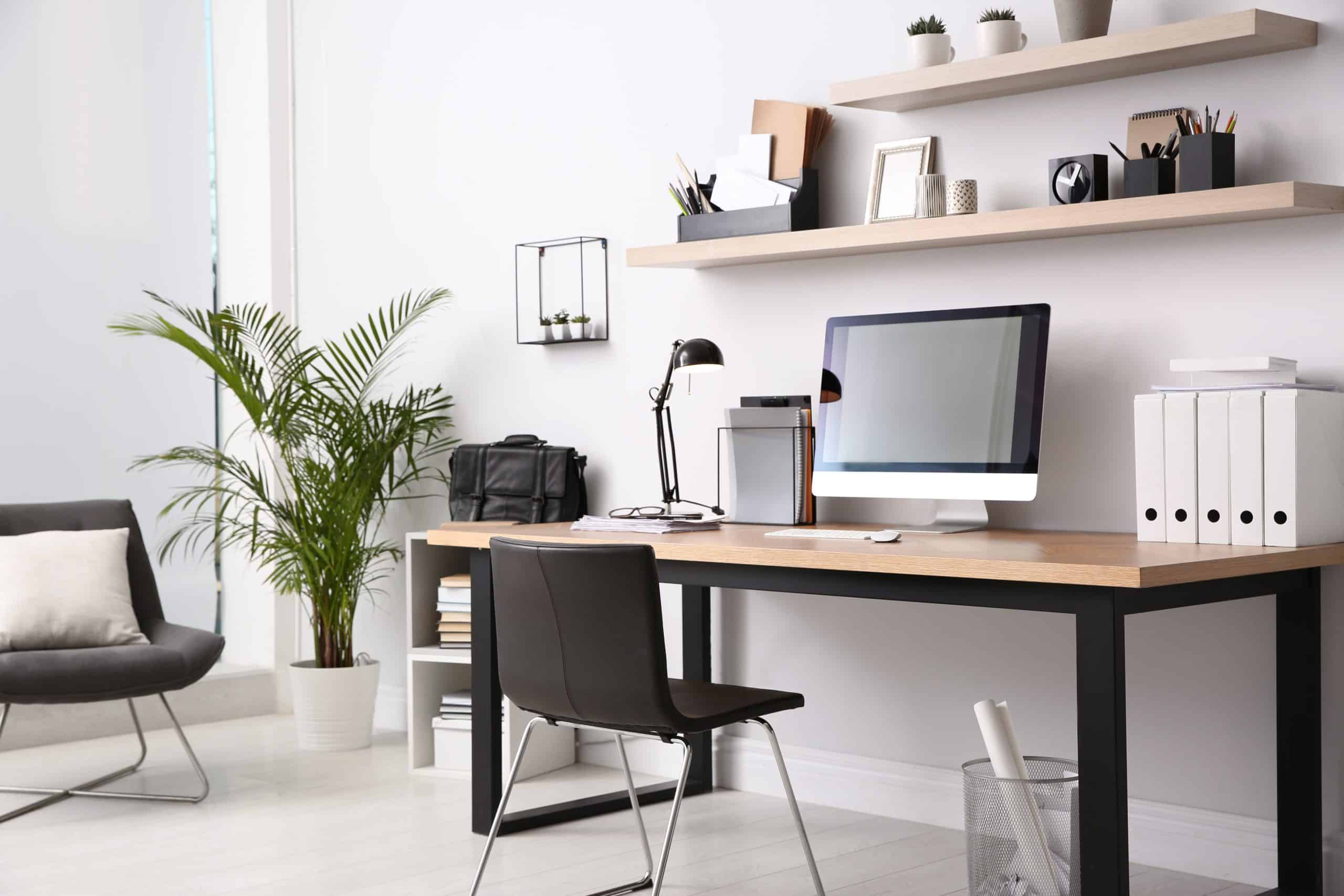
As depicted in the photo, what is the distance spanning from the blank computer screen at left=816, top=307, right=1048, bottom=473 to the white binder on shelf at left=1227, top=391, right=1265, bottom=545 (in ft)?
1.41

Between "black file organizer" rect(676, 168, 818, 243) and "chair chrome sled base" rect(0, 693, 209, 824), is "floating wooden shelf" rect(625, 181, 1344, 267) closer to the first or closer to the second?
"black file organizer" rect(676, 168, 818, 243)

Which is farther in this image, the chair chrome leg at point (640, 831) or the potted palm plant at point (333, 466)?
the potted palm plant at point (333, 466)

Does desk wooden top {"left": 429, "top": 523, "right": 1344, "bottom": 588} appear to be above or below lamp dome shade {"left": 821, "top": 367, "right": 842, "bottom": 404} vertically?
below

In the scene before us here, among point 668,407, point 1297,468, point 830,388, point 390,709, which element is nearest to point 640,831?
point 830,388

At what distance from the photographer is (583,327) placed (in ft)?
13.5

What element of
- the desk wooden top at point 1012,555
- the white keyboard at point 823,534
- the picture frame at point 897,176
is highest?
the picture frame at point 897,176

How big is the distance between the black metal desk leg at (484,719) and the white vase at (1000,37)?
1.58 metres

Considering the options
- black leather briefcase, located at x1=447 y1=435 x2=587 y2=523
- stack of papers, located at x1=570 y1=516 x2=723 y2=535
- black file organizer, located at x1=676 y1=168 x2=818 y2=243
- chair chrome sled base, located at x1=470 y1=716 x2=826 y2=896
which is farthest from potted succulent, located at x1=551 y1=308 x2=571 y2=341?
chair chrome sled base, located at x1=470 y1=716 x2=826 y2=896

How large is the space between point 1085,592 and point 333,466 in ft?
9.72

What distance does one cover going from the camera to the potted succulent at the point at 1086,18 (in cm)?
298

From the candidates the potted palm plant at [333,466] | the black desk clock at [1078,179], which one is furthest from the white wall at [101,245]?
the black desk clock at [1078,179]

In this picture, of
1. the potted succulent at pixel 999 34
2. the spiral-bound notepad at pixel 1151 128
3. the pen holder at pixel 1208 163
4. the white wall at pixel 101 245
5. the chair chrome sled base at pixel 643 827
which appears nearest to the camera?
the chair chrome sled base at pixel 643 827

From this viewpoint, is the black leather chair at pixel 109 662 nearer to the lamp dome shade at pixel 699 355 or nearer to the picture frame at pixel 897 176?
the lamp dome shade at pixel 699 355

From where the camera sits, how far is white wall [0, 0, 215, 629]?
4.71 meters
